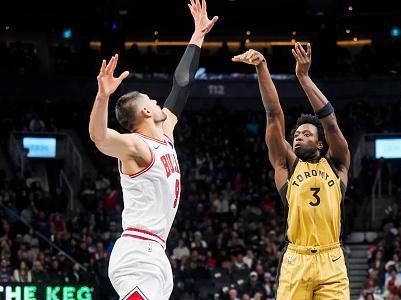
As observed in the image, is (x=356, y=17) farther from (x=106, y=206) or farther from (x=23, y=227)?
(x=23, y=227)

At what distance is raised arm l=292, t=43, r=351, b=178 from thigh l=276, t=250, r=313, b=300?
747mm

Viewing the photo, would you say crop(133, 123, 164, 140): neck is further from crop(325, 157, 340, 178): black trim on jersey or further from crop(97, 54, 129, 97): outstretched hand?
crop(325, 157, 340, 178): black trim on jersey

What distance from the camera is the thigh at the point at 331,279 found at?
7.83 meters

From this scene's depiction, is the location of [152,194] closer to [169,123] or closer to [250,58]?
[169,123]

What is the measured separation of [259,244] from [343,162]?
14.9m

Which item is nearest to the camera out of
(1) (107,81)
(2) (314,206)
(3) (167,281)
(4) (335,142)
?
(1) (107,81)

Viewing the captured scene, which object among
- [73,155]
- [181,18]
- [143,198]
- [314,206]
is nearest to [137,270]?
[143,198]

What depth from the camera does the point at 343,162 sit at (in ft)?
27.1

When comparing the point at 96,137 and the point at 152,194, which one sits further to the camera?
the point at 152,194

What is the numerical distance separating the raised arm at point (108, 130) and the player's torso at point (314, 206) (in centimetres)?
146

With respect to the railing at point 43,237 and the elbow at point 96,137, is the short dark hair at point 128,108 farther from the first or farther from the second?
the railing at point 43,237

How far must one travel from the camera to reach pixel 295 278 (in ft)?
25.9

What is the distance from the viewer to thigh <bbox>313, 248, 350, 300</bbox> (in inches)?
308

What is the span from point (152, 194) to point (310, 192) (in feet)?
4.73
